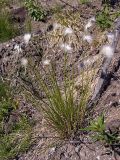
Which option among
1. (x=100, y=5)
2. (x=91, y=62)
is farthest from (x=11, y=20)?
(x=91, y=62)

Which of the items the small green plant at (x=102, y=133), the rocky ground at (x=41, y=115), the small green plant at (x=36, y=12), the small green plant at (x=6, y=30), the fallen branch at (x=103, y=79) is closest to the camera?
the small green plant at (x=102, y=133)

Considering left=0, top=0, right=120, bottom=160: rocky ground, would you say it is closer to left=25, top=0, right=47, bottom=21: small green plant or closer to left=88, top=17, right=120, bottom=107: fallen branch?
left=88, top=17, right=120, bottom=107: fallen branch

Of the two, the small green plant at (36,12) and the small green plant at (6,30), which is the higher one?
the small green plant at (36,12)

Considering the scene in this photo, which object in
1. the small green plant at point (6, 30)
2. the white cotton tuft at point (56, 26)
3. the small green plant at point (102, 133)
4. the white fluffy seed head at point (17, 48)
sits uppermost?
the small green plant at point (102, 133)

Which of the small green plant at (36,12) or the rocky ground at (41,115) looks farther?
the small green plant at (36,12)

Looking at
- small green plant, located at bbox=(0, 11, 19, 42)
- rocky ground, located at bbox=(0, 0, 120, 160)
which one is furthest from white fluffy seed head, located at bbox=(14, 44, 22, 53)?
small green plant, located at bbox=(0, 11, 19, 42)

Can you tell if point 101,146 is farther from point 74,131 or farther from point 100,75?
point 100,75

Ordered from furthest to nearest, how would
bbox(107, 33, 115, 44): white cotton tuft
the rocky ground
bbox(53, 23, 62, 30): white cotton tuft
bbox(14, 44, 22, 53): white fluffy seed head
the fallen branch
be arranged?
bbox(53, 23, 62, 30): white cotton tuft, bbox(14, 44, 22, 53): white fluffy seed head, bbox(107, 33, 115, 44): white cotton tuft, the fallen branch, the rocky ground

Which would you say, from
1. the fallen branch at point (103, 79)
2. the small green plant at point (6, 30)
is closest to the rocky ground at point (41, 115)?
the fallen branch at point (103, 79)

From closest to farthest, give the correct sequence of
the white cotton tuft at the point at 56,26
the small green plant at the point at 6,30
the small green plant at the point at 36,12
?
1. the white cotton tuft at the point at 56,26
2. the small green plant at the point at 6,30
3. the small green plant at the point at 36,12

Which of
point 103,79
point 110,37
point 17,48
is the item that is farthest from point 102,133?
point 17,48

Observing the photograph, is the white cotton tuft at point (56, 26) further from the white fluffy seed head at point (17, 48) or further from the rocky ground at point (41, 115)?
the white fluffy seed head at point (17, 48)
